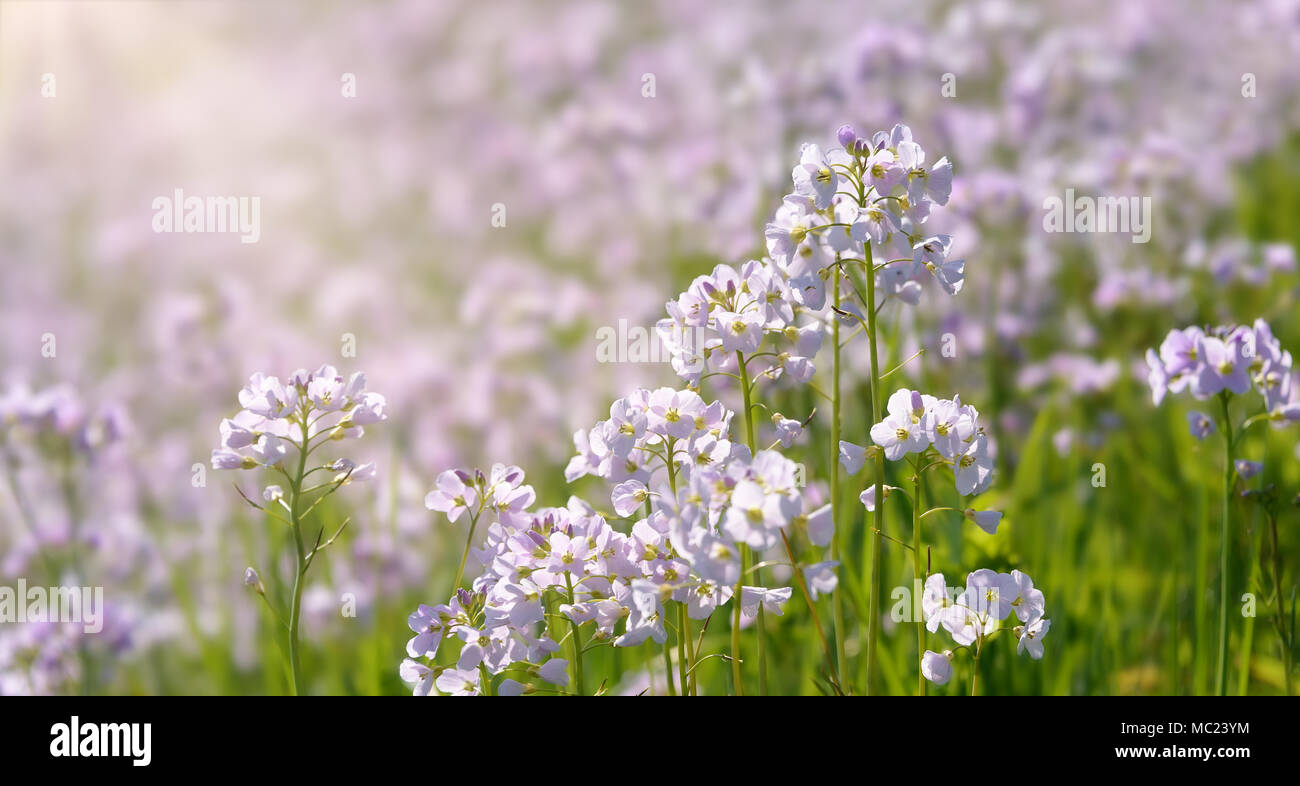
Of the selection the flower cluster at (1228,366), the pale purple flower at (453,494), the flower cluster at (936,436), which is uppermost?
the flower cluster at (1228,366)

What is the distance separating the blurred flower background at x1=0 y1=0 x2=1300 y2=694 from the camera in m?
2.69

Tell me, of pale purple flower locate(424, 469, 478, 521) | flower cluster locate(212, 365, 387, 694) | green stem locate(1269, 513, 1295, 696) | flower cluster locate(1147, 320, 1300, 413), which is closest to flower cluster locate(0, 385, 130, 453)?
flower cluster locate(212, 365, 387, 694)

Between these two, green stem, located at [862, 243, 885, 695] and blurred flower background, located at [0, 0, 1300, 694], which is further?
blurred flower background, located at [0, 0, 1300, 694]

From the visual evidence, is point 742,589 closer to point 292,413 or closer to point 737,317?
point 737,317

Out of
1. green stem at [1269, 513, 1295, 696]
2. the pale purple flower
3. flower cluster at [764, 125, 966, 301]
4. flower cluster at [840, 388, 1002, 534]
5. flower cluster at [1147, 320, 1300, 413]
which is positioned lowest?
green stem at [1269, 513, 1295, 696]

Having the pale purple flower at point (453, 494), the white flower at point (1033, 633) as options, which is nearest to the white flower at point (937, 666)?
the white flower at point (1033, 633)

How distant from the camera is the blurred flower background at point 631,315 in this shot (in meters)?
2.69

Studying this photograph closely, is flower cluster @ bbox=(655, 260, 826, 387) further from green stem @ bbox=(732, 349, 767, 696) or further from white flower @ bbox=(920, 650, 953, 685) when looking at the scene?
white flower @ bbox=(920, 650, 953, 685)

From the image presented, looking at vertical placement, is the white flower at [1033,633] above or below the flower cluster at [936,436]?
below

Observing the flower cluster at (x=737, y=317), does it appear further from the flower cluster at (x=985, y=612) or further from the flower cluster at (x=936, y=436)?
the flower cluster at (x=985, y=612)

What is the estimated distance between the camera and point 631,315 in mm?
4211

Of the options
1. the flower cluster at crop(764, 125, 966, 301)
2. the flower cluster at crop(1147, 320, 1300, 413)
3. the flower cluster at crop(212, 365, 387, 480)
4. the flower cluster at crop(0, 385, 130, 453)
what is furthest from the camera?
the flower cluster at crop(0, 385, 130, 453)

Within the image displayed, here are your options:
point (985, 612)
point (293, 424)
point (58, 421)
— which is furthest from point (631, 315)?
point (985, 612)

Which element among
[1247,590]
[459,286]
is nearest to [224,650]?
[1247,590]
